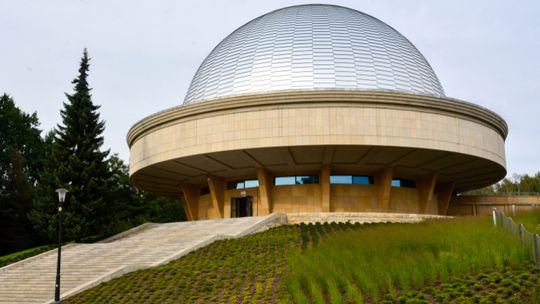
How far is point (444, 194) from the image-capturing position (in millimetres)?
38000

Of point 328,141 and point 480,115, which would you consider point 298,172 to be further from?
point 480,115

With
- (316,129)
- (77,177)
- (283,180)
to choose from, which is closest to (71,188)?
(77,177)

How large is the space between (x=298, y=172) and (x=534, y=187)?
49.6m

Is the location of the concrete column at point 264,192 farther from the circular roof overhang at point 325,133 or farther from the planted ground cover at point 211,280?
the planted ground cover at point 211,280

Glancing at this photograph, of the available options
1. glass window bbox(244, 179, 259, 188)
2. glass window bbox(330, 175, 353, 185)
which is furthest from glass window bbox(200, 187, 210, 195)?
glass window bbox(330, 175, 353, 185)

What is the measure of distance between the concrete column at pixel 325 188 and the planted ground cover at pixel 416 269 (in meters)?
13.6

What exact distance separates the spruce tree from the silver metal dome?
724 cm

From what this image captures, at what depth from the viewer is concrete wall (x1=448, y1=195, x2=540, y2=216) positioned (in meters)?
42.0

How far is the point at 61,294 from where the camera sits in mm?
17422

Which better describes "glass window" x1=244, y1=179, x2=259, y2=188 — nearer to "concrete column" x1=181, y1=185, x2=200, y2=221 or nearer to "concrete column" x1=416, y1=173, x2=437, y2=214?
"concrete column" x1=181, y1=185, x2=200, y2=221

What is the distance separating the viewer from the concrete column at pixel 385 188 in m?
31.4

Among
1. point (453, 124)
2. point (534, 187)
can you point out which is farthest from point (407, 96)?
point (534, 187)

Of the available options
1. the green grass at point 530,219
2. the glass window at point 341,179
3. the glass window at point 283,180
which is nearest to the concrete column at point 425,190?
the glass window at point 341,179

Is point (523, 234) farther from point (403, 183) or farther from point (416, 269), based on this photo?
point (403, 183)
